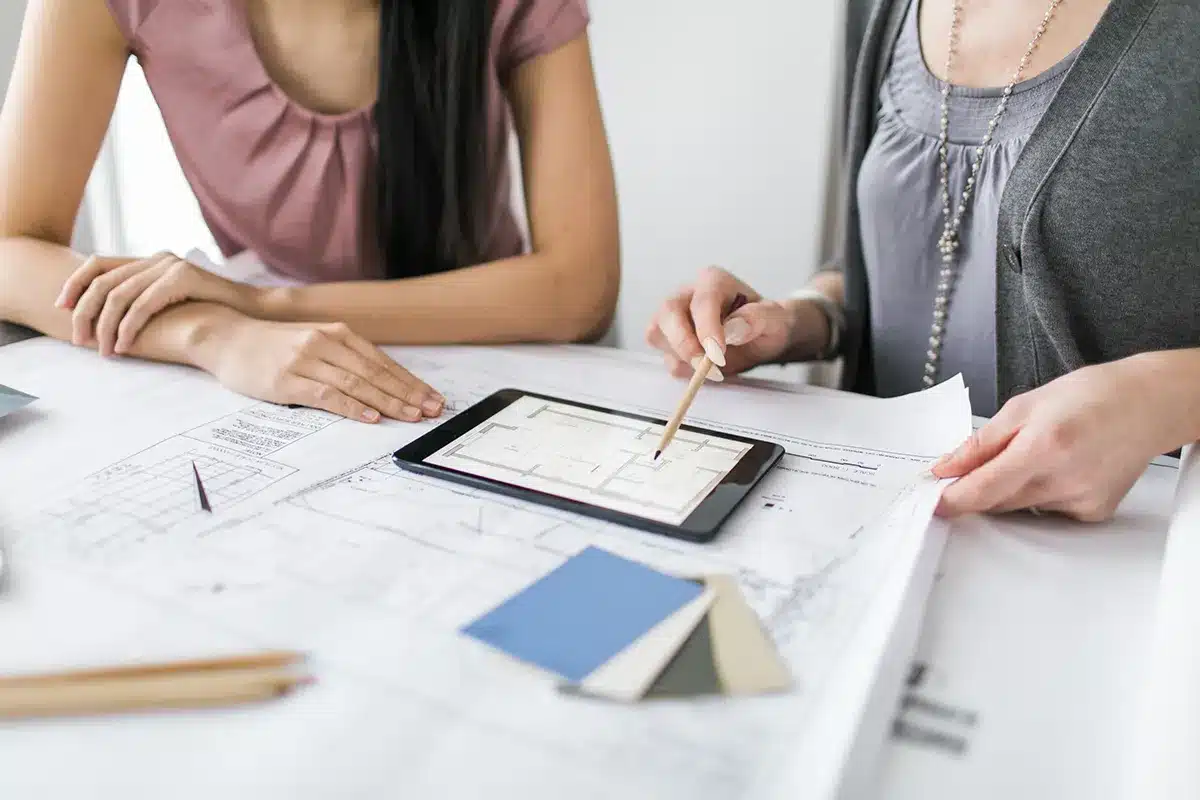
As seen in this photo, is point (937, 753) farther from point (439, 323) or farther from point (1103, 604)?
point (439, 323)

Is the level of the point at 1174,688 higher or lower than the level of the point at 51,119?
lower

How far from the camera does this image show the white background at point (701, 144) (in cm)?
150

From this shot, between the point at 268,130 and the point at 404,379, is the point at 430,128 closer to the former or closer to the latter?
the point at 268,130

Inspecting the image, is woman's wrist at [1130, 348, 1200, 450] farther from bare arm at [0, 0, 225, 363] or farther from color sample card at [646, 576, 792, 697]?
bare arm at [0, 0, 225, 363]

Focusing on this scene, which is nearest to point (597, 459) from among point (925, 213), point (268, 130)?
point (925, 213)

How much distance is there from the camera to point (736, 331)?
64 centimetres

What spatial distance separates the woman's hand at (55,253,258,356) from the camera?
0.66 meters

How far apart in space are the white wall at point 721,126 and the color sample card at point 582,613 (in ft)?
4.31

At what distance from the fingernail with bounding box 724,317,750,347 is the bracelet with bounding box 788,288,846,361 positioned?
193 millimetres

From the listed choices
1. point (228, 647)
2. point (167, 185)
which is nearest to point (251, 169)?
point (228, 647)

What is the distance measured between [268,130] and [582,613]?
0.66 metres

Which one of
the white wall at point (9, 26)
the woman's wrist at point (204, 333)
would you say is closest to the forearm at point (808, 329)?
the woman's wrist at point (204, 333)

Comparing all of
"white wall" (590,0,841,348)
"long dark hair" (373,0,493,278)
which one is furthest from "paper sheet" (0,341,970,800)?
"white wall" (590,0,841,348)

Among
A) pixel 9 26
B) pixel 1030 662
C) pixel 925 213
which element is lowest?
pixel 1030 662
